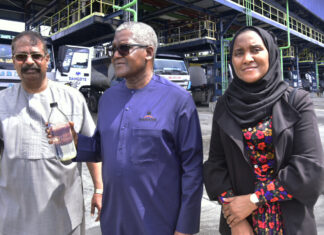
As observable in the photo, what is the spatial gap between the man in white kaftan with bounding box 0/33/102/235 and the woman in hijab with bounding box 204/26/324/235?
3.20ft

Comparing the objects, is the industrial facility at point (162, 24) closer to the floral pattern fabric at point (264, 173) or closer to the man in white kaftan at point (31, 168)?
the man in white kaftan at point (31, 168)

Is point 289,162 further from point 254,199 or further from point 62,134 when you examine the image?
point 62,134

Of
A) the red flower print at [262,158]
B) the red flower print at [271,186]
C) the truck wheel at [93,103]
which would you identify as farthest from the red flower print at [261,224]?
the truck wheel at [93,103]

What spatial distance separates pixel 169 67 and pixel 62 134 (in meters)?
11.5

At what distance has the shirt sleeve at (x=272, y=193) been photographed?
4.49 ft

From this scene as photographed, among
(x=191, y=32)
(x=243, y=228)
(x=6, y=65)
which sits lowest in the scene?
(x=243, y=228)

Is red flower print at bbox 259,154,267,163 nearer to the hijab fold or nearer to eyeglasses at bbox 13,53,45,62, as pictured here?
the hijab fold

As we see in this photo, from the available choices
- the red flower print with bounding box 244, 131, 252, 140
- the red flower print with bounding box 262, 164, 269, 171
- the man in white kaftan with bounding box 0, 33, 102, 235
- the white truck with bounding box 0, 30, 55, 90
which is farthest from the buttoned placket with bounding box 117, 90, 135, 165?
the white truck with bounding box 0, 30, 55, 90

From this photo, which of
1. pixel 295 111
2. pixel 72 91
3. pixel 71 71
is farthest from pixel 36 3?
pixel 295 111

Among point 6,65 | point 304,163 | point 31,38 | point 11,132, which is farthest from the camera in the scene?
A: point 6,65

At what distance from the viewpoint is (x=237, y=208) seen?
1465mm

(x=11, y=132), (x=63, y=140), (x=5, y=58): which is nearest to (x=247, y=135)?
(x=63, y=140)

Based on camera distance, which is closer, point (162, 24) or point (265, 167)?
point (265, 167)

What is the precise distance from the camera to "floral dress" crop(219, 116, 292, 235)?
1.44 metres
